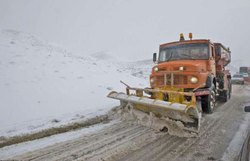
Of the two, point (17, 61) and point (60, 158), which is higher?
point (17, 61)

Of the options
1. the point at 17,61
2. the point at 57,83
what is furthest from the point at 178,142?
the point at 17,61

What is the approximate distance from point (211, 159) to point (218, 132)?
1.55 metres

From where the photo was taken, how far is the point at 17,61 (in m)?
10.8

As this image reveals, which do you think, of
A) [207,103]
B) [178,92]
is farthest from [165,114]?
[207,103]

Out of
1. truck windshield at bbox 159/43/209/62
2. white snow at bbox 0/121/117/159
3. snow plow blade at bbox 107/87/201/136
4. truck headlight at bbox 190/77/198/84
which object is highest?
truck windshield at bbox 159/43/209/62

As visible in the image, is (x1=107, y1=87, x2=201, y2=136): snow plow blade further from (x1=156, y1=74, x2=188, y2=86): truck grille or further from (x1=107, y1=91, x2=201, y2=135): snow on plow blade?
(x1=156, y1=74, x2=188, y2=86): truck grille

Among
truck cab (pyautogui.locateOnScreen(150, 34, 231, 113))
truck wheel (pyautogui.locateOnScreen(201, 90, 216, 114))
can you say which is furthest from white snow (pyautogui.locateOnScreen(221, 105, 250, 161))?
truck cab (pyautogui.locateOnScreen(150, 34, 231, 113))

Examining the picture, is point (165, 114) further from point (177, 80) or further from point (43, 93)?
point (43, 93)

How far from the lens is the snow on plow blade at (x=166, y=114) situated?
3.65m

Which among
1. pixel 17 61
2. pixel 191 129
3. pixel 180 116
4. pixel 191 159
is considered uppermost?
pixel 17 61

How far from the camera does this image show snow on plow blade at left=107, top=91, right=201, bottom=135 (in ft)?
12.0

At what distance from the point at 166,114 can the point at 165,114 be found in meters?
0.03

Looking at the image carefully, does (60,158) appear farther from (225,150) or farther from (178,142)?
(225,150)

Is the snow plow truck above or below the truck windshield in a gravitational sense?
below
